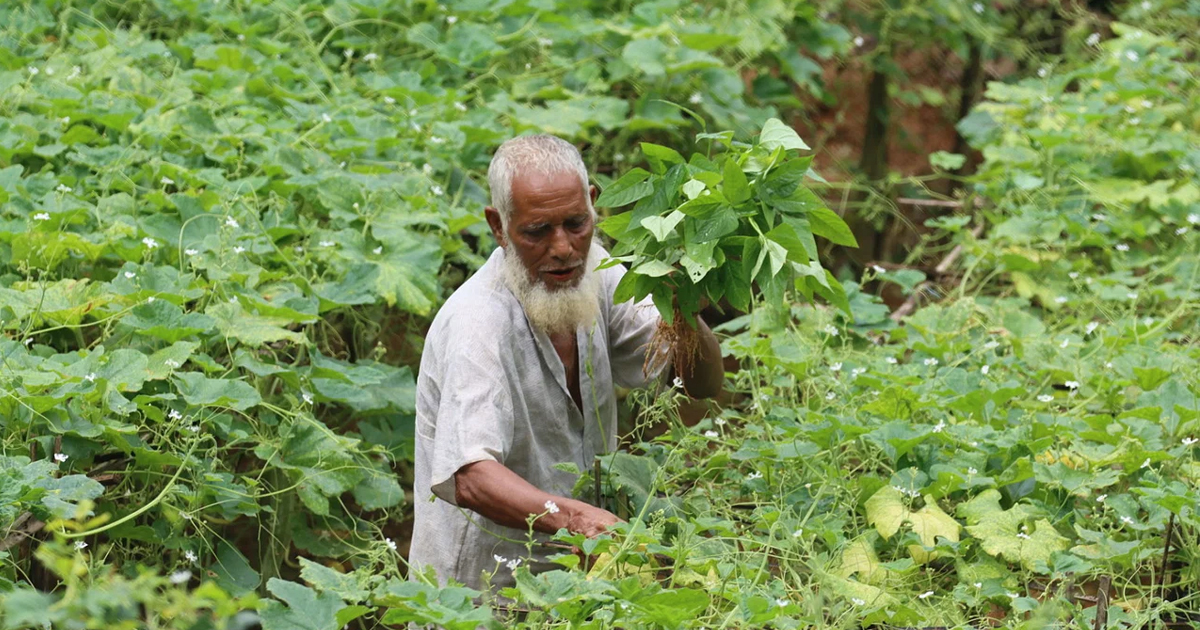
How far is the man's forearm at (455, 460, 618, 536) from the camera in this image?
2850 mm

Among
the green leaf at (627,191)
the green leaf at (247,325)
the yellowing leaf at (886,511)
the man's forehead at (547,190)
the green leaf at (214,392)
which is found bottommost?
the yellowing leaf at (886,511)

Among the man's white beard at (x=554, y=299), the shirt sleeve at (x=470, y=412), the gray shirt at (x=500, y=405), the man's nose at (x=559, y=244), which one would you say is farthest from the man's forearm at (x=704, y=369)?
the shirt sleeve at (x=470, y=412)

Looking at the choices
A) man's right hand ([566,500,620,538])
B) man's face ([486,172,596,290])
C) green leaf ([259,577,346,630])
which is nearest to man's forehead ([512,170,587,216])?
man's face ([486,172,596,290])

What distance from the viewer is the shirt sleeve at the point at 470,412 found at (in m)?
2.98

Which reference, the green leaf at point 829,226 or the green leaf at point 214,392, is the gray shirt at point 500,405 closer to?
the green leaf at point 214,392

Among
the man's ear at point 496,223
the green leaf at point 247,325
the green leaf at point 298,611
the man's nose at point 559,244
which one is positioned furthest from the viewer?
the green leaf at point 247,325

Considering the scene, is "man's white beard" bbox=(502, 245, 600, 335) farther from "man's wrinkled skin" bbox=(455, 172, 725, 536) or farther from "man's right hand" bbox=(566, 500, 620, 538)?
"man's right hand" bbox=(566, 500, 620, 538)

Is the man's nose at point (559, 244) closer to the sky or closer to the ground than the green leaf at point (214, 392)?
closer to the sky

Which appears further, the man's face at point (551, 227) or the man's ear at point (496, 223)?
the man's ear at point (496, 223)

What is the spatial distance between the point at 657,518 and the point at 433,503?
0.67 metres

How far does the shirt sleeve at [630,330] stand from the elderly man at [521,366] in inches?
→ 1.1

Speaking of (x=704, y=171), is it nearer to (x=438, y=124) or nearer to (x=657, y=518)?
(x=657, y=518)

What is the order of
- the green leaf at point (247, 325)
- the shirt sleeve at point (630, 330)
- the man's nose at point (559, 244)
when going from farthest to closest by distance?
1. the green leaf at point (247, 325)
2. the shirt sleeve at point (630, 330)
3. the man's nose at point (559, 244)

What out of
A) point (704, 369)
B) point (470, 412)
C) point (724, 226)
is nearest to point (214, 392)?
point (470, 412)
